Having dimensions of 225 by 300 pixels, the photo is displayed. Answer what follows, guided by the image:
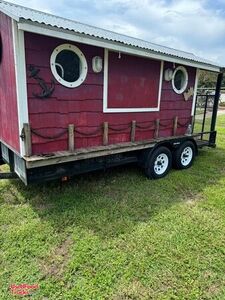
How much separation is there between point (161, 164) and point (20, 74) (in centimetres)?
349

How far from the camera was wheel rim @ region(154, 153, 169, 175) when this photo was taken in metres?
5.35

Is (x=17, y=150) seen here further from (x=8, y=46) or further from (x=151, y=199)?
(x=151, y=199)

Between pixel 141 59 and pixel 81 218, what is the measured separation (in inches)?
121

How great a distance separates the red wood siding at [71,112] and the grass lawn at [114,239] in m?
0.99

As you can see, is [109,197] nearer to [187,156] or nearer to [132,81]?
[132,81]

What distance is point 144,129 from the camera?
16.7 ft

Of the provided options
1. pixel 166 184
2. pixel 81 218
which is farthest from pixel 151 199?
pixel 81 218

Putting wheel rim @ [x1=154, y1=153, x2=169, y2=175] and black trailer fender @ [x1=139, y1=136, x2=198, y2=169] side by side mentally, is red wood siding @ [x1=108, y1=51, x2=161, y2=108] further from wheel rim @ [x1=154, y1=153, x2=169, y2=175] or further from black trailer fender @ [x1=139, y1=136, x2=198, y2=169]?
wheel rim @ [x1=154, y1=153, x2=169, y2=175]

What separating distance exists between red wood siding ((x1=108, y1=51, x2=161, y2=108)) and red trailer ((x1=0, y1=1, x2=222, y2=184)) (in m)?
0.02

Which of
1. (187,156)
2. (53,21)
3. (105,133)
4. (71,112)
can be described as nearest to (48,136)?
(71,112)

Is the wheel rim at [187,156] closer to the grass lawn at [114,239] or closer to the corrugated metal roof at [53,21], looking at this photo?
the grass lawn at [114,239]

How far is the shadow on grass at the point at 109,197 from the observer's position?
3.58 meters

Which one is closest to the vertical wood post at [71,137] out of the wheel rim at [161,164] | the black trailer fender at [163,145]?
the black trailer fender at [163,145]

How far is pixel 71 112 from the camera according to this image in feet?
12.8
